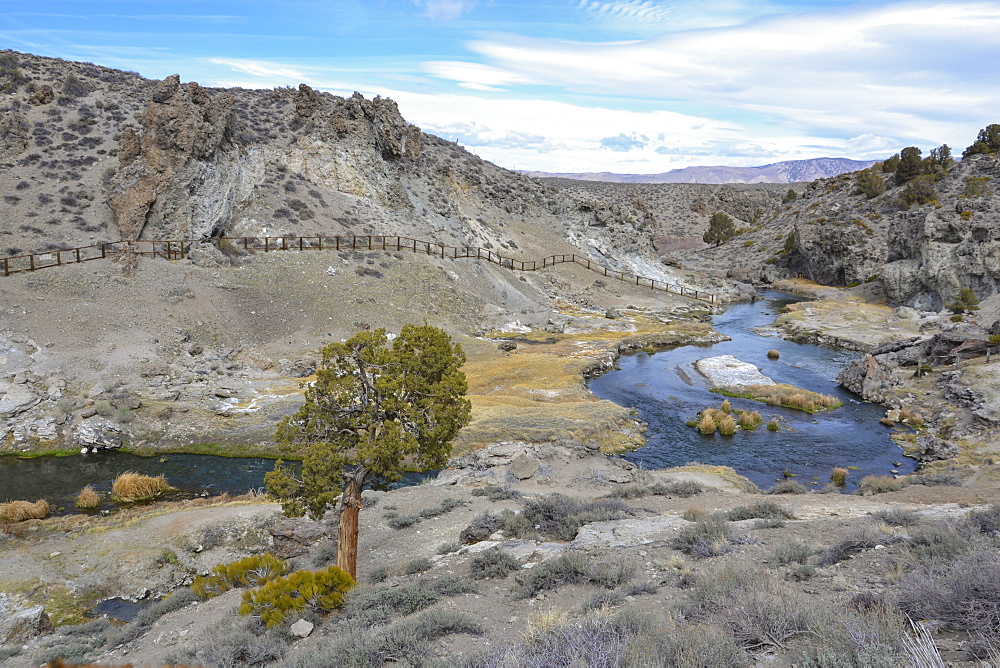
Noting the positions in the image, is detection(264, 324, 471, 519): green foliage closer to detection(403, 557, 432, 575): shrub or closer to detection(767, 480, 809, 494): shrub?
detection(403, 557, 432, 575): shrub

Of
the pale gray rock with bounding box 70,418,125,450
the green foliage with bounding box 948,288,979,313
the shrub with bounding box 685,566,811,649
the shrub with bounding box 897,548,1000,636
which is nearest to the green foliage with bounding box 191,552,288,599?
the shrub with bounding box 685,566,811,649

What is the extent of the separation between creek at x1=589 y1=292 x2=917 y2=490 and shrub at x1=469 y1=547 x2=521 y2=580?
43.4 feet

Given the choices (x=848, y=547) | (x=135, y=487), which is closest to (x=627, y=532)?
(x=848, y=547)

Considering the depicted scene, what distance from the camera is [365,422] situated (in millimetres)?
13000

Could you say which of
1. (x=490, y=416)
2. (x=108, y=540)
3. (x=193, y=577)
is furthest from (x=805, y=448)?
(x=108, y=540)

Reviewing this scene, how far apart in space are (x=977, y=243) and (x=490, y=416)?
163 feet

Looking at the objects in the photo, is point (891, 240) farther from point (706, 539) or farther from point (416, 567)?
point (416, 567)

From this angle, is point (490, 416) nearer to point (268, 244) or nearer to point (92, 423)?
point (92, 423)

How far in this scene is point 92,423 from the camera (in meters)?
24.0

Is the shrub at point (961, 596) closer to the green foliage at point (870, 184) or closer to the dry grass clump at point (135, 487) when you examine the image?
the dry grass clump at point (135, 487)

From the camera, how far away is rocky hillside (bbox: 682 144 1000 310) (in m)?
50.8

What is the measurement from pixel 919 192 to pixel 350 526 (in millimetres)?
79813

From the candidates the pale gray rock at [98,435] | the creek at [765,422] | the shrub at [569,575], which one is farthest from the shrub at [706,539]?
the pale gray rock at [98,435]

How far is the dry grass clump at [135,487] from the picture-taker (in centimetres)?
1995
